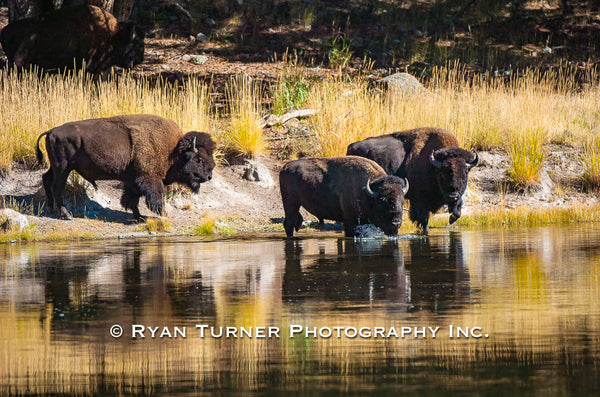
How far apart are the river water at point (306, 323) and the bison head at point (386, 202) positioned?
1838 mm

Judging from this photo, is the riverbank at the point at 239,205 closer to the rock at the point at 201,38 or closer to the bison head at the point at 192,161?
the bison head at the point at 192,161

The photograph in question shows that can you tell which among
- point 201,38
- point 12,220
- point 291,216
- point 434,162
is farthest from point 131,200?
point 201,38

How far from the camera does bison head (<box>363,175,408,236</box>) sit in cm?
1308

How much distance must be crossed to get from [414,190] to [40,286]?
7.70 metres

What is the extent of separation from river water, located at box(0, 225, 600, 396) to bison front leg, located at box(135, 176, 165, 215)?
3901 mm

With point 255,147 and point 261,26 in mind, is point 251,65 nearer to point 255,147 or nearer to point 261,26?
→ point 261,26

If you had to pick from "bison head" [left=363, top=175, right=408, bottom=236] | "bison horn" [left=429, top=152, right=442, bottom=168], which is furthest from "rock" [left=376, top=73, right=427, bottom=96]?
"bison head" [left=363, top=175, right=408, bottom=236]

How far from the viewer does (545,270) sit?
9.54 meters

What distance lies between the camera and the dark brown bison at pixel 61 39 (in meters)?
23.4

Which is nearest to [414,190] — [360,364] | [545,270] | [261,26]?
[545,270]

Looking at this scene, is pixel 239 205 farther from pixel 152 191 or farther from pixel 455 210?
pixel 455 210

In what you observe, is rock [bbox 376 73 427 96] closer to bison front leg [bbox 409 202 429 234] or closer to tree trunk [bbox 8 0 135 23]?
bison front leg [bbox 409 202 429 234]

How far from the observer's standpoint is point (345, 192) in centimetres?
1356

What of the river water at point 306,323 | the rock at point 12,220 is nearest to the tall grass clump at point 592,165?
the river water at point 306,323
